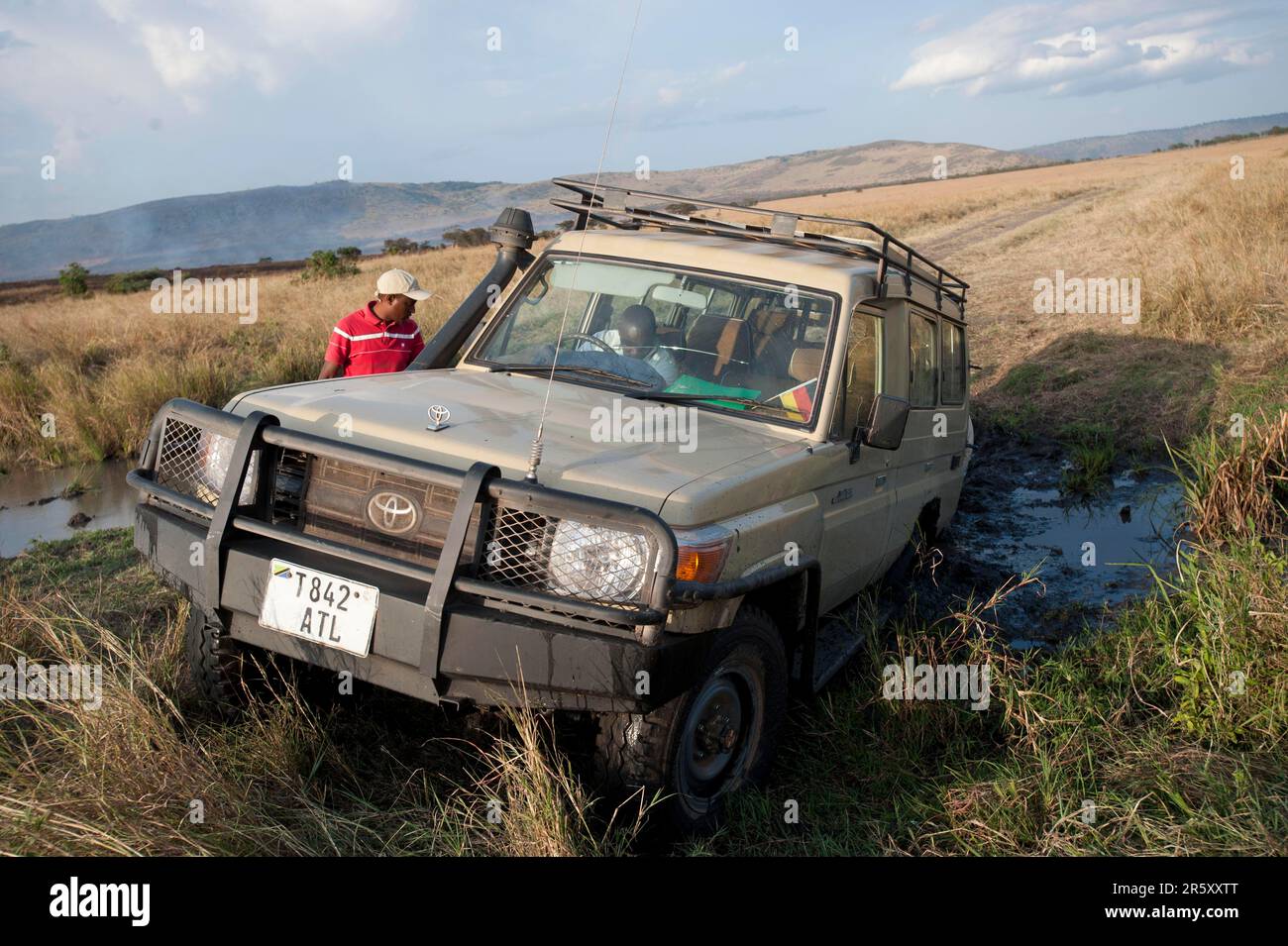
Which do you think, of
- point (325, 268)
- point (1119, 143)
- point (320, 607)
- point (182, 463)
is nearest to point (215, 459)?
point (182, 463)

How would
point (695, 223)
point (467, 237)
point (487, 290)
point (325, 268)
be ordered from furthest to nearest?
point (467, 237)
point (325, 268)
point (487, 290)
point (695, 223)

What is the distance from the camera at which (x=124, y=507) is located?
8359 millimetres

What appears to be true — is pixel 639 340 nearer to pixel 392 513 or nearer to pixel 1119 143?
pixel 392 513

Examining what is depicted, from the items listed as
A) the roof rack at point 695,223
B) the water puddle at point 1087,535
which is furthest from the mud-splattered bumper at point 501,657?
the water puddle at point 1087,535

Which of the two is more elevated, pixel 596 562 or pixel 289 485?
pixel 289 485

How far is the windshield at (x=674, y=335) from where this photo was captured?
170 inches

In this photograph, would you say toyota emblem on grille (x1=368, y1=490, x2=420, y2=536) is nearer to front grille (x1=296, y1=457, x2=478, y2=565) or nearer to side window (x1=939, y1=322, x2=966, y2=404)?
front grille (x1=296, y1=457, x2=478, y2=565)

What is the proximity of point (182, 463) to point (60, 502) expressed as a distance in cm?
570

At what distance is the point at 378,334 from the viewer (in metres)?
6.61

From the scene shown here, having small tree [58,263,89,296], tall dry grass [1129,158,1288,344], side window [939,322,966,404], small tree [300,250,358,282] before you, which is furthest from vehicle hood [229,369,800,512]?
small tree [58,263,89,296]

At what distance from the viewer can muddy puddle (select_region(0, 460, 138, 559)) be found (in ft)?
25.2

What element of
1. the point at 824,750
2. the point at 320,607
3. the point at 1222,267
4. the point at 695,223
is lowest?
the point at 824,750

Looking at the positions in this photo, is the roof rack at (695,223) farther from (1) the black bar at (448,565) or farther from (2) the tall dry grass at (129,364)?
(2) the tall dry grass at (129,364)
